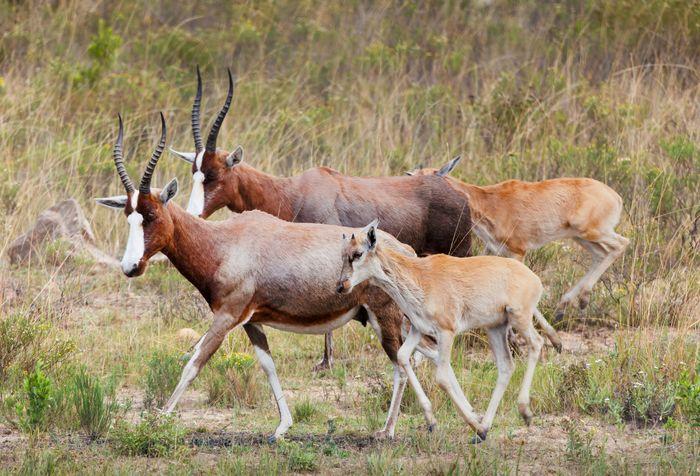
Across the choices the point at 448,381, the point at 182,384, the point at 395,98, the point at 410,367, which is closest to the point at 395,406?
the point at 410,367

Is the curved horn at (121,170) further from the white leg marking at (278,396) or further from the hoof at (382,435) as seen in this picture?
the hoof at (382,435)

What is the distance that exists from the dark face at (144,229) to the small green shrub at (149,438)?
103cm

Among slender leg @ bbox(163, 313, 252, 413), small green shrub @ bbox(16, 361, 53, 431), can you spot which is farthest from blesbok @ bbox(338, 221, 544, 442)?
small green shrub @ bbox(16, 361, 53, 431)

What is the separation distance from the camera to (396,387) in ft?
27.5

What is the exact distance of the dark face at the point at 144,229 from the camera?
8039 millimetres

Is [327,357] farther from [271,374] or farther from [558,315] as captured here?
[558,315]

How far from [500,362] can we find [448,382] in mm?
616

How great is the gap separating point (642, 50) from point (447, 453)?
43.1 ft

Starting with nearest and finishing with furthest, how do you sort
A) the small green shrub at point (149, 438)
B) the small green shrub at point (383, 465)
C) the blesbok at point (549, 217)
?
the small green shrub at point (383, 465), the small green shrub at point (149, 438), the blesbok at point (549, 217)

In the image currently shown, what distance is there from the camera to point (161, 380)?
9203 mm

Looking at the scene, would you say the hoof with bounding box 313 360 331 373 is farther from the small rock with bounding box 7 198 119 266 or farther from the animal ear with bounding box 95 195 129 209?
the small rock with bounding box 7 198 119 266

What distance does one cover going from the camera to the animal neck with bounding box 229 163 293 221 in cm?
1048

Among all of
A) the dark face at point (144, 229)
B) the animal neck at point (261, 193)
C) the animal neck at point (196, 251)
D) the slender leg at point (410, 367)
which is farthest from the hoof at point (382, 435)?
the animal neck at point (261, 193)

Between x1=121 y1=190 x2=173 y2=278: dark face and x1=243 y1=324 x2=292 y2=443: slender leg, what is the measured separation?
0.92 metres
